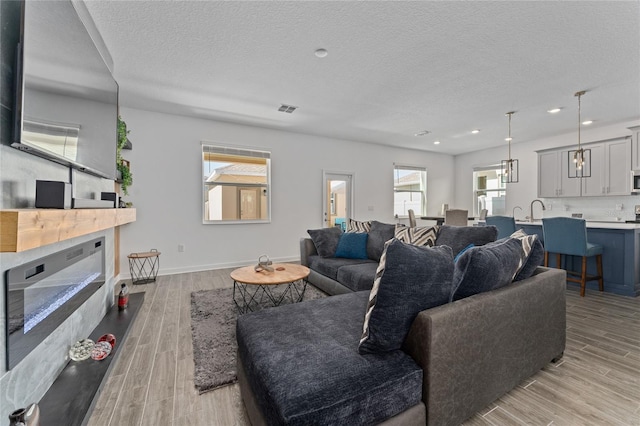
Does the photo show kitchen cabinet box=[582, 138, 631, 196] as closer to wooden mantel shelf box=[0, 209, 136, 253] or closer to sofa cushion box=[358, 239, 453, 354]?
sofa cushion box=[358, 239, 453, 354]

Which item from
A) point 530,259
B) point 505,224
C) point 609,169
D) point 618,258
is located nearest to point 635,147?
point 609,169

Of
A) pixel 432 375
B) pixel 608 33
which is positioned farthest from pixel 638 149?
pixel 432 375

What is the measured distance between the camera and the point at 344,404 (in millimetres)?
991

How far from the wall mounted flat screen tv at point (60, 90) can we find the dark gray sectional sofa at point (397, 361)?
1434 mm

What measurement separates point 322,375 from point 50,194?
1.56 m

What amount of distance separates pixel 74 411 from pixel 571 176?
7439mm

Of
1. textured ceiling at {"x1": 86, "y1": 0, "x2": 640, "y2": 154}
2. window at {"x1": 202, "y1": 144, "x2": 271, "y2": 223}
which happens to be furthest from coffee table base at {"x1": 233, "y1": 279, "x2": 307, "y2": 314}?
textured ceiling at {"x1": 86, "y1": 0, "x2": 640, "y2": 154}

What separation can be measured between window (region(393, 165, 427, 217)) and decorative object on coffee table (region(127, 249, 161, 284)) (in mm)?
5405

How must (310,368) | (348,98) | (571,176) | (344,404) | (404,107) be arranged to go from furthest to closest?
(571,176) < (404,107) < (348,98) < (310,368) < (344,404)

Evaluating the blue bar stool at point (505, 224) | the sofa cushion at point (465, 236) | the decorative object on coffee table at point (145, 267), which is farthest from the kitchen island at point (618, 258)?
the decorative object on coffee table at point (145, 267)

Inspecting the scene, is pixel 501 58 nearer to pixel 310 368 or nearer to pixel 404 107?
pixel 404 107

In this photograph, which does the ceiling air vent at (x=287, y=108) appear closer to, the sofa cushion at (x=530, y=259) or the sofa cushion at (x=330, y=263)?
the sofa cushion at (x=330, y=263)

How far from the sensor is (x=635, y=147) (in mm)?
4480

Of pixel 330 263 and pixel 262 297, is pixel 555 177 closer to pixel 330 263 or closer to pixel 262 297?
pixel 330 263
